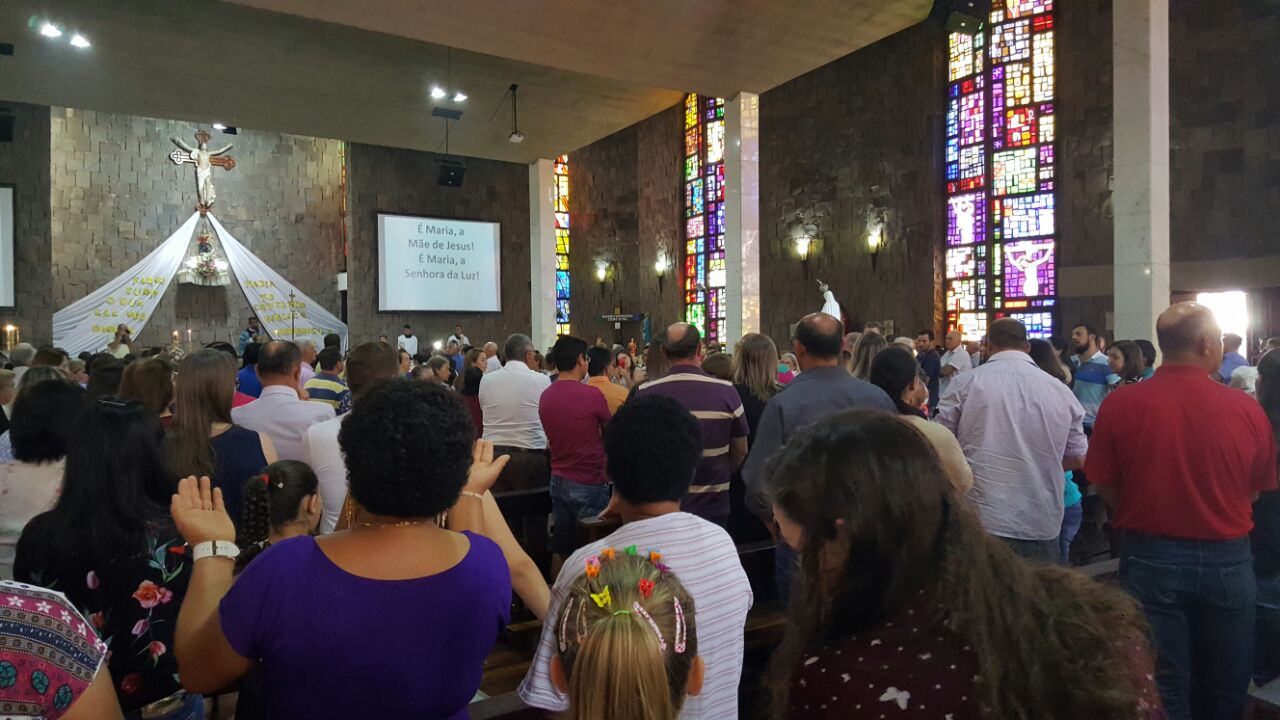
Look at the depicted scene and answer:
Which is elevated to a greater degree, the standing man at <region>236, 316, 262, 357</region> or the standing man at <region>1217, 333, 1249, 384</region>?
the standing man at <region>236, 316, 262, 357</region>

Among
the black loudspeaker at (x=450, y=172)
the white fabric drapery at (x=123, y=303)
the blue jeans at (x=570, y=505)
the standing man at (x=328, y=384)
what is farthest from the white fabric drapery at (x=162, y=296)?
the blue jeans at (x=570, y=505)

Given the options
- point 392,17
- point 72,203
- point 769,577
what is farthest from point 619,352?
point 72,203

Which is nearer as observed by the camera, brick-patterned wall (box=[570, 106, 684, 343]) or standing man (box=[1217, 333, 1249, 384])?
standing man (box=[1217, 333, 1249, 384])

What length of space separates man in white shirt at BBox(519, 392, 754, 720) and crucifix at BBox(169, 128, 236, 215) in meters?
15.0

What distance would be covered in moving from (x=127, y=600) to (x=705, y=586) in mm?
1263

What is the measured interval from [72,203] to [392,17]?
31.4 feet

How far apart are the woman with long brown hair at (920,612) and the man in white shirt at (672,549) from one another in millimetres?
488

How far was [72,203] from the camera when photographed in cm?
1359

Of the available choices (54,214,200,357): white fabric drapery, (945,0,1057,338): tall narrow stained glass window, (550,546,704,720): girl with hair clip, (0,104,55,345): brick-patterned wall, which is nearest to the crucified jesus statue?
(945,0,1057,338): tall narrow stained glass window

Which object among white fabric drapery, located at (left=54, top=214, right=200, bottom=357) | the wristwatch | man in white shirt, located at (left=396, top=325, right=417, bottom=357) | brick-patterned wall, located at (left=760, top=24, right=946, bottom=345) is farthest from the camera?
man in white shirt, located at (left=396, top=325, right=417, bottom=357)

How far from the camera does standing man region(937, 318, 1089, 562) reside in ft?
9.59

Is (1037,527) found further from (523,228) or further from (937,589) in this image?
(523,228)

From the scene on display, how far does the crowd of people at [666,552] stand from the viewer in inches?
40.6

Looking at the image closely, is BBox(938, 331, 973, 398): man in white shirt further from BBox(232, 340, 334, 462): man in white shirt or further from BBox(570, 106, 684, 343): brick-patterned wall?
BBox(570, 106, 684, 343): brick-patterned wall
